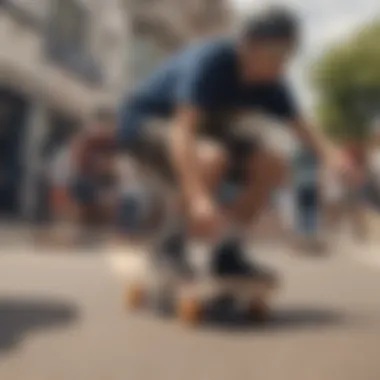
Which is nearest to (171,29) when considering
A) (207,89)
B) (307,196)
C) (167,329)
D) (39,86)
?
(207,89)

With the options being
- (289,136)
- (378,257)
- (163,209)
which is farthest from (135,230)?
(378,257)

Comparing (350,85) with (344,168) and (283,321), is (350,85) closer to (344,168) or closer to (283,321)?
(344,168)

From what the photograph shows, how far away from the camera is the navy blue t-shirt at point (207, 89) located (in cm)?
145

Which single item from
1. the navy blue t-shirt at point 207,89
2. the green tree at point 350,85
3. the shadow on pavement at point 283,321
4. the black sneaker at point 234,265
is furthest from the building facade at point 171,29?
the shadow on pavement at point 283,321

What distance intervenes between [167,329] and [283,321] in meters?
0.20

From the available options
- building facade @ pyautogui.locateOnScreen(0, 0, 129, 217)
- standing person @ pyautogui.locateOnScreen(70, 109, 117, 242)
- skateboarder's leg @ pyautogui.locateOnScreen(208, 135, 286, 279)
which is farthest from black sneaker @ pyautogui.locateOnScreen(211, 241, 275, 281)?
building facade @ pyautogui.locateOnScreen(0, 0, 129, 217)

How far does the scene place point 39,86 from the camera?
141 cm

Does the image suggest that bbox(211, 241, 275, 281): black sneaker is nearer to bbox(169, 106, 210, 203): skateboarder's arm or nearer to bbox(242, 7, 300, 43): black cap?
bbox(169, 106, 210, 203): skateboarder's arm

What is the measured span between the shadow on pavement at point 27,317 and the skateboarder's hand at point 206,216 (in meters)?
0.26

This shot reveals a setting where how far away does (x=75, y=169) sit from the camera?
4.71 ft

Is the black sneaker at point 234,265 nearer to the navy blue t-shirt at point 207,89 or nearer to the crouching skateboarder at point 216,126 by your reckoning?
the crouching skateboarder at point 216,126

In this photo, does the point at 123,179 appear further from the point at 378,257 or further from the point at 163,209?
the point at 378,257

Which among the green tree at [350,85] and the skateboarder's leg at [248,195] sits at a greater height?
the green tree at [350,85]

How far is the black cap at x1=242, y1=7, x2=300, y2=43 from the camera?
1446 mm
